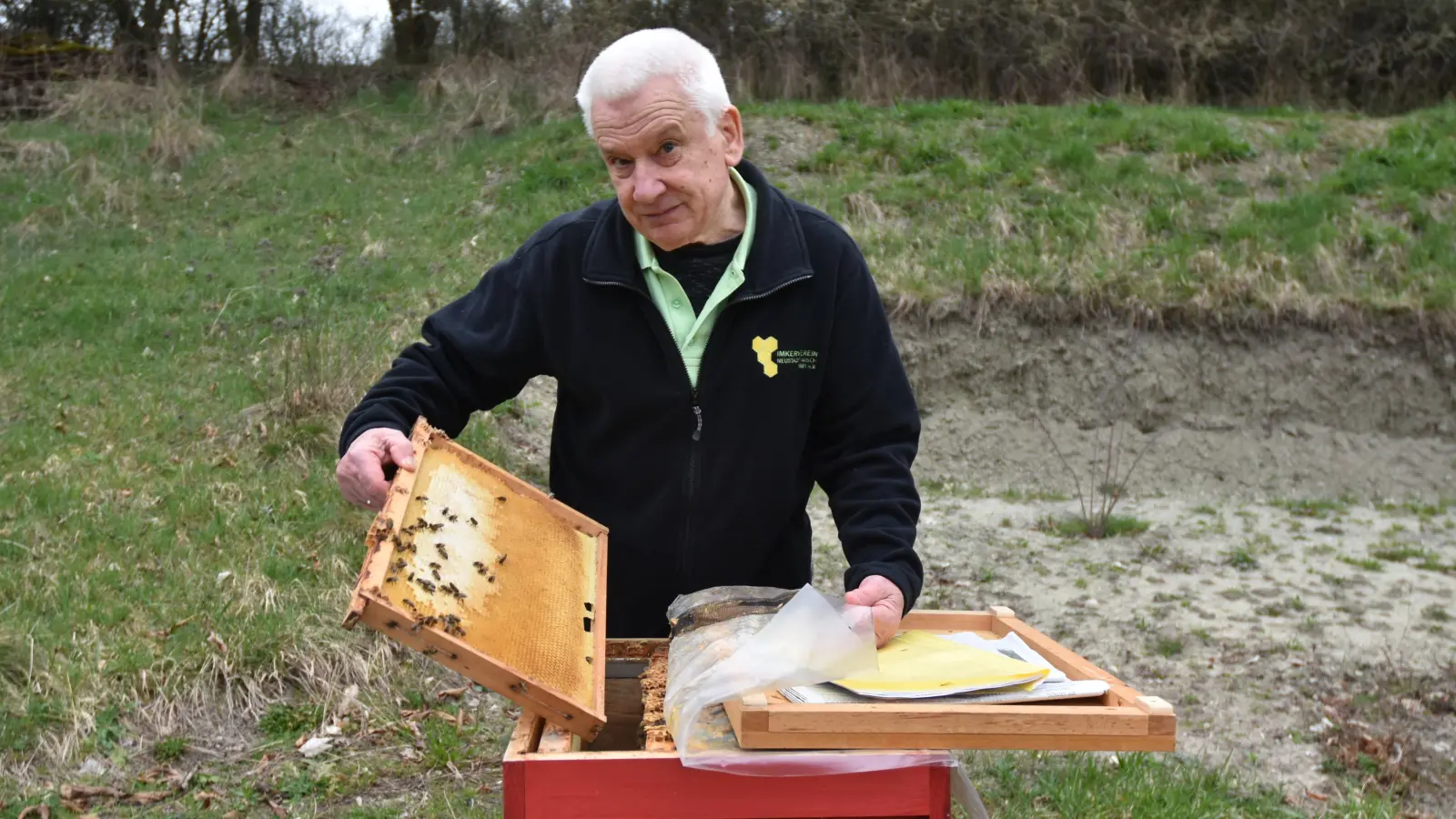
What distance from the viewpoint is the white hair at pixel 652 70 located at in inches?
94.3

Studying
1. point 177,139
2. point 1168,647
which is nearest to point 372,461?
point 1168,647

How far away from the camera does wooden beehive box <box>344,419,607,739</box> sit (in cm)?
196

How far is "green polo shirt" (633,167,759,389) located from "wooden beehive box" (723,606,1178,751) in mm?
895

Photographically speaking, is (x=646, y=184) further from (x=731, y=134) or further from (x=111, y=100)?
(x=111, y=100)

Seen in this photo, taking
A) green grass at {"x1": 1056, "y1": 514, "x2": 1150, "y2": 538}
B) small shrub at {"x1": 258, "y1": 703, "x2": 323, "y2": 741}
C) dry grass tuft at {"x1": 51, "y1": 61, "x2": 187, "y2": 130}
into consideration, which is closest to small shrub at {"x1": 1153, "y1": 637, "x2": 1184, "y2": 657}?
green grass at {"x1": 1056, "y1": 514, "x2": 1150, "y2": 538}

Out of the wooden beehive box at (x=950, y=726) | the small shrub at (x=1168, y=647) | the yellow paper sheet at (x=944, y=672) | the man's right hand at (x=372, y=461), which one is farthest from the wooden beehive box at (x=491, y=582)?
the small shrub at (x=1168, y=647)

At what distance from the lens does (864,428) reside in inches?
103

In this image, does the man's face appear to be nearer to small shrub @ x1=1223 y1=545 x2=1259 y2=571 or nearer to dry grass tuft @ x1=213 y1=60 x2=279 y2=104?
small shrub @ x1=1223 y1=545 x2=1259 y2=571

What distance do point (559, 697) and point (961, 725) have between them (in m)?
0.64

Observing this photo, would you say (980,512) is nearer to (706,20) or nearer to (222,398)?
(222,398)

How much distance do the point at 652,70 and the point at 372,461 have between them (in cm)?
91

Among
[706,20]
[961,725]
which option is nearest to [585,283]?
[961,725]

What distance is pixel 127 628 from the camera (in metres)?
5.00

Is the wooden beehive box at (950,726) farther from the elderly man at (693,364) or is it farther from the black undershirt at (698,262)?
the black undershirt at (698,262)
